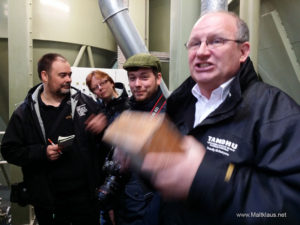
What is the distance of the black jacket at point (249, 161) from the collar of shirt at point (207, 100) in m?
0.07

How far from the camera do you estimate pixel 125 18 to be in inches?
88.1

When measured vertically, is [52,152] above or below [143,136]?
below

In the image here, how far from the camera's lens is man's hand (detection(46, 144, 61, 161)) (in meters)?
1.69

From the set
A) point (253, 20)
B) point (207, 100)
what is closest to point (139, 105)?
point (207, 100)

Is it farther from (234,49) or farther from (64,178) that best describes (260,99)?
(64,178)

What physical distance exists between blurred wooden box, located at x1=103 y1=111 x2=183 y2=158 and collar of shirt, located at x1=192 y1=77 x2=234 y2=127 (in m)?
0.29

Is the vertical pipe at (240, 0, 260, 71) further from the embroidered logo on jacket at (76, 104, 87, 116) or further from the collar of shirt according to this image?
the embroidered logo on jacket at (76, 104, 87, 116)

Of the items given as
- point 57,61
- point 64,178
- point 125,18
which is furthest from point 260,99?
point 125,18

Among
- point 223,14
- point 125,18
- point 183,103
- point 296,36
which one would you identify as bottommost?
point 183,103

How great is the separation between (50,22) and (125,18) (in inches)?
62.9

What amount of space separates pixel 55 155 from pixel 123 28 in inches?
49.2

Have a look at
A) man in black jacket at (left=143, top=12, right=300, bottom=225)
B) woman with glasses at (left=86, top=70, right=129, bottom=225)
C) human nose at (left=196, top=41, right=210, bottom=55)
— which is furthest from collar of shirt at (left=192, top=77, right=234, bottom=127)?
woman with glasses at (left=86, top=70, right=129, bottom=225)

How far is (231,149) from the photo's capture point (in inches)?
28.1

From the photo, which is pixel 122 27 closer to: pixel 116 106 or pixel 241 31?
pixel 116 106
